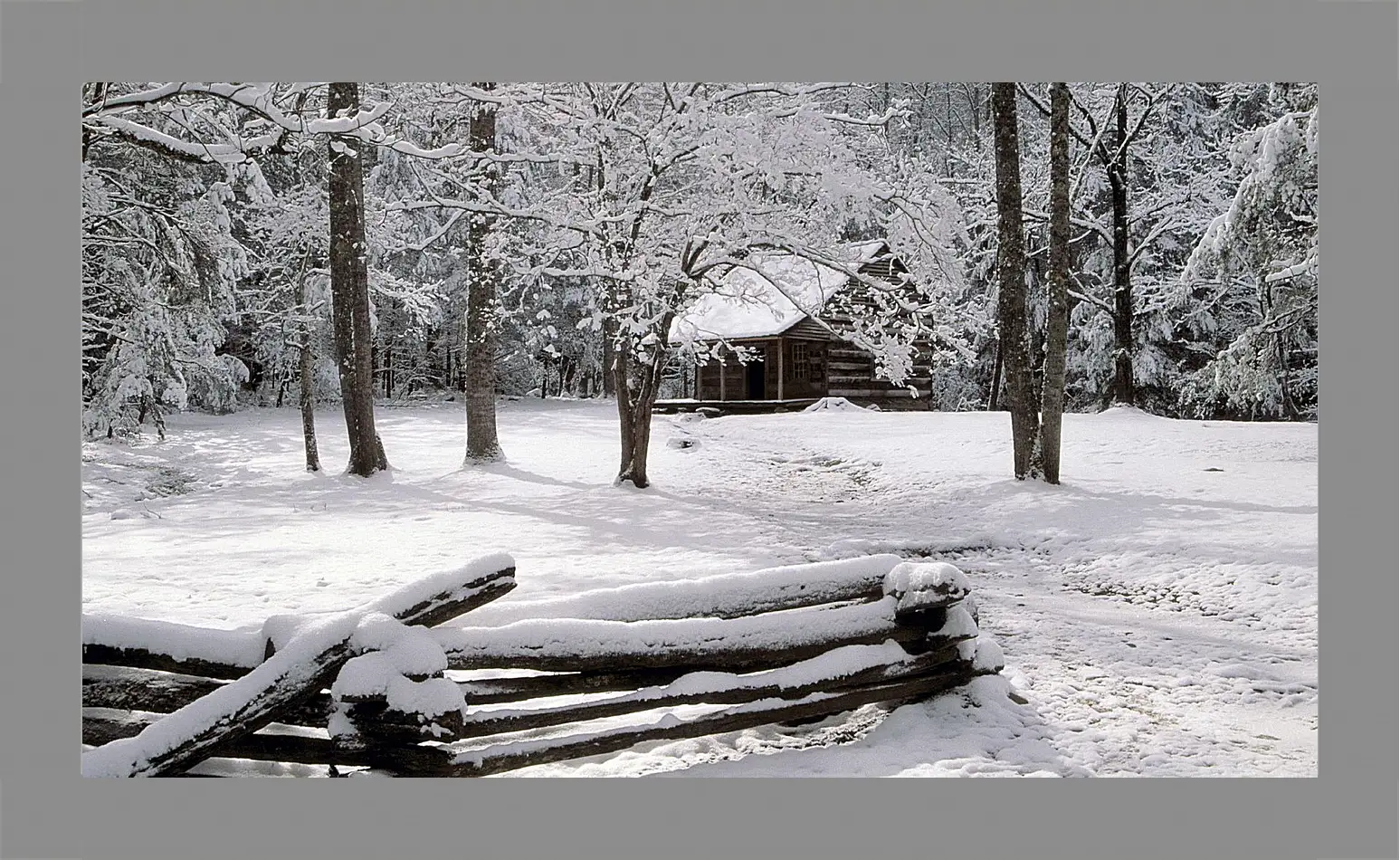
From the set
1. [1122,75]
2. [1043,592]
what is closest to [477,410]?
[1043,592]

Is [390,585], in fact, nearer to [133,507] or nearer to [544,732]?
[544,732]

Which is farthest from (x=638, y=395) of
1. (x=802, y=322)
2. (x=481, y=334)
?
(x=802, y=322)

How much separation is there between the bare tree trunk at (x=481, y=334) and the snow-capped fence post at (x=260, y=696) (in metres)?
3.94

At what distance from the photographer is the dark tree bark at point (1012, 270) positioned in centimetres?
708

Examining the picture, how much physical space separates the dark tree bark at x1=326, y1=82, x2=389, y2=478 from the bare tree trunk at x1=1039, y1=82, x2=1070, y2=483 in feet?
15.9

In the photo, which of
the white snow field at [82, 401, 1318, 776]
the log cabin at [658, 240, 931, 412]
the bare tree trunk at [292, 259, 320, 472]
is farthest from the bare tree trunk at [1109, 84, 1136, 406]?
the bare tree trunk at [292, 259, 320, 472]

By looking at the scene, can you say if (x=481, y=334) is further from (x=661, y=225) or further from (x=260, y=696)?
(x=260, y=696)

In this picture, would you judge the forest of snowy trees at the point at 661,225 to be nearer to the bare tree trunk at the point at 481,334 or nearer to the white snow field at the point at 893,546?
the bare tree trunk at the point at 481,334

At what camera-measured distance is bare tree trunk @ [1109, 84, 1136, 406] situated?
7.91 meters

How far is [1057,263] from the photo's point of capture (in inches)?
278

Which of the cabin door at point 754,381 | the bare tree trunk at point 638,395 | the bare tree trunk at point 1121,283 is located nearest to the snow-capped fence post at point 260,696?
the bare tree trunk at point 638,395

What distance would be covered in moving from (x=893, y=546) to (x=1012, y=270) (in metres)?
3.30

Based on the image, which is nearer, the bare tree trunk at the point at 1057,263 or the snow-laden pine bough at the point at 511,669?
the snow-laden pine bough at the point at 511,669
